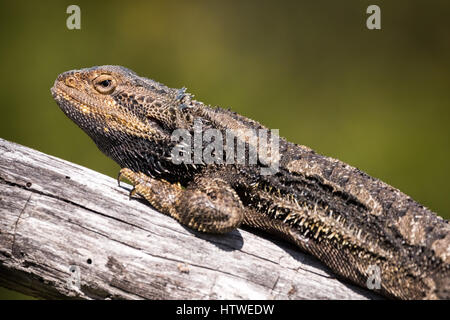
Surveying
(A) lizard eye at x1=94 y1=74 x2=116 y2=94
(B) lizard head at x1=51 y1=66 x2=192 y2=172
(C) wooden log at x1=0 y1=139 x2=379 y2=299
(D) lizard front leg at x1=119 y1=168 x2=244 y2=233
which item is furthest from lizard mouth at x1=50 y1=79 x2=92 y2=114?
(D) lizard front leg at x1=119 y1=168 x2=244 y2=233

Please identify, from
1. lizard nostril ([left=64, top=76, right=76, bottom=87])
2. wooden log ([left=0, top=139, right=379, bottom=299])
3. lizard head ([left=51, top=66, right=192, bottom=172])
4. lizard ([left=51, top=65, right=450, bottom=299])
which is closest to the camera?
wooden log ([left=0, top=139, right=379, bottom=299])

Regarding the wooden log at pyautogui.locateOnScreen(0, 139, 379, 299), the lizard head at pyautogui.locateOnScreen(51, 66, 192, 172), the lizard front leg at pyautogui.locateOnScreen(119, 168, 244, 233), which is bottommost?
the wooden log at pyautogui.locateOnScreen(0, 139, 379, 299)

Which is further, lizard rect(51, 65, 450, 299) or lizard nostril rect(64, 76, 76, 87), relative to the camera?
lizard nostril rect(64, 76, 76, 87)

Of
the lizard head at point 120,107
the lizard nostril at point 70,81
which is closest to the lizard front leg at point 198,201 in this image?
the lizard head at point 120,107

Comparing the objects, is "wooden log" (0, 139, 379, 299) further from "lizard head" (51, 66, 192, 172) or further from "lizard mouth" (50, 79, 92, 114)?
"lizard mouth" (50, 79, 92, 114)

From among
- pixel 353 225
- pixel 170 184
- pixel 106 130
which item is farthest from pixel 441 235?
pixel 106 130

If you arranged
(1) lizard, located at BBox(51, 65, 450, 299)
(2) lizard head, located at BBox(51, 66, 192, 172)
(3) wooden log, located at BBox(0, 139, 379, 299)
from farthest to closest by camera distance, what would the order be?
(2) lizard head, located at BBox(51, 66, 192, 172), (1) lizard, located at BBox(51, 65, 450, 299), (3) wooden log, located at BBox(0, 139, 379, 299)

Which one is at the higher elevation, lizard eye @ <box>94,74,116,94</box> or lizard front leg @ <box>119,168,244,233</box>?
lizard eye @ <box>94,74,116,94</box>
